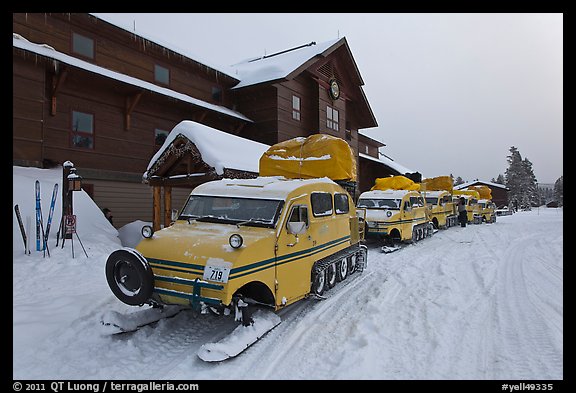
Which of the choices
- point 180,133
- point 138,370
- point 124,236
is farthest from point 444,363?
point 124,236

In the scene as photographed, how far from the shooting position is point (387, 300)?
7.07 metres

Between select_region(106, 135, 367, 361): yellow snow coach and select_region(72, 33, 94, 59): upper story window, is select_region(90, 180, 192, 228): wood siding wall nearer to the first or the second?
select_region(72, 33, 94, 59): upper story window

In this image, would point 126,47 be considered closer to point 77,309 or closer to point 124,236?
point 124,236

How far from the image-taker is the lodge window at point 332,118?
A: 23922mm

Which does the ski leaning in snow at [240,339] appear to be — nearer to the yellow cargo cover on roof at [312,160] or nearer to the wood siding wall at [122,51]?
the yellow cargo cover on roof at [312,160]

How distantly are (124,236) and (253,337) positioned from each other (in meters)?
10.0

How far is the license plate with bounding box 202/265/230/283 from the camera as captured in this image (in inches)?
190

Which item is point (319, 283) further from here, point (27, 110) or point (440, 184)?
point (440, 184)

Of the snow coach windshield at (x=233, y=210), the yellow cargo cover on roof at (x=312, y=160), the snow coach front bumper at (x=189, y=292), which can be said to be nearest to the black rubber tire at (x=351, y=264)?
the yellow cargo cover on roof at (x=312, y=160)

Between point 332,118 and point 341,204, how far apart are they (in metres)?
16.6

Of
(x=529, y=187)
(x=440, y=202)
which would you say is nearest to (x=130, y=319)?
(x=440, y=202)

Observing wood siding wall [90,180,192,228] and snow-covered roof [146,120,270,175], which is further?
wood siding wall [90,180,192,228]

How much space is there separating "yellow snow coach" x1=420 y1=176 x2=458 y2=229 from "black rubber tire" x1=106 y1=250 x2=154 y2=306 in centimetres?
1654

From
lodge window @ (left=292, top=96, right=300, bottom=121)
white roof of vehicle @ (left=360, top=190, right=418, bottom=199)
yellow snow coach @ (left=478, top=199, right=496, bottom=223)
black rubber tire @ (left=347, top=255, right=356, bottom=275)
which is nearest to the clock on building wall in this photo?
lodge window @ (left=292, top=96, right=300, bottom=121)
